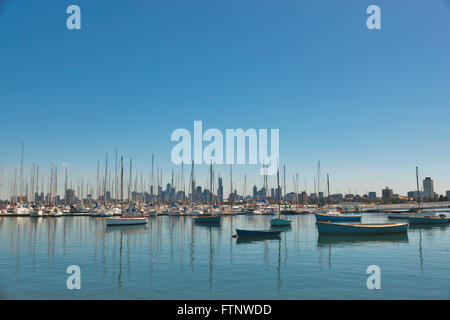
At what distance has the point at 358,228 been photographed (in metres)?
60.7

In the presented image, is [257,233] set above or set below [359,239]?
above

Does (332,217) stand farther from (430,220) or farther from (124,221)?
(124,221)

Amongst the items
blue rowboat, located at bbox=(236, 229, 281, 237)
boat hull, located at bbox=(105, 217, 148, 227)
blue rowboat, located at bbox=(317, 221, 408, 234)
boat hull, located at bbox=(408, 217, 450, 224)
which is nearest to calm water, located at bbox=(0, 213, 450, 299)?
blue rowboat, located at bbox=(236, 229, 281, 237)

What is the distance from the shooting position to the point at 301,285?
27328 millimetres

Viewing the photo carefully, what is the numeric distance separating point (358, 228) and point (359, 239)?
4.04 meters

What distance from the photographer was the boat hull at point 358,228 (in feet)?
199

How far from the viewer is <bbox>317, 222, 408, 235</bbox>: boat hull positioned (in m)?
60.6

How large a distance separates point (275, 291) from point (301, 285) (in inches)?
117

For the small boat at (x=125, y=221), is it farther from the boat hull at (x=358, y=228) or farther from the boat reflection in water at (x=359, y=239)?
the boat reflection in water at (x=359, y=239)

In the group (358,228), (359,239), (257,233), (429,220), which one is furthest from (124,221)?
(429,220)

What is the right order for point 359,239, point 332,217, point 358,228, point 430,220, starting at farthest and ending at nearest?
point 430,220
point 332,217
point 358,228
point 359,239

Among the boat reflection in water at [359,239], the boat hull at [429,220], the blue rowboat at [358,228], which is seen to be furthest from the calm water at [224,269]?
the boat hull at [429,220]

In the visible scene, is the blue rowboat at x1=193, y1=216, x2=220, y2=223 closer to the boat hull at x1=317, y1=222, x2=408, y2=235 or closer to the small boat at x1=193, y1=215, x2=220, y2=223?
the small boat at x1=193, y1=215, x2=220, y2=223
